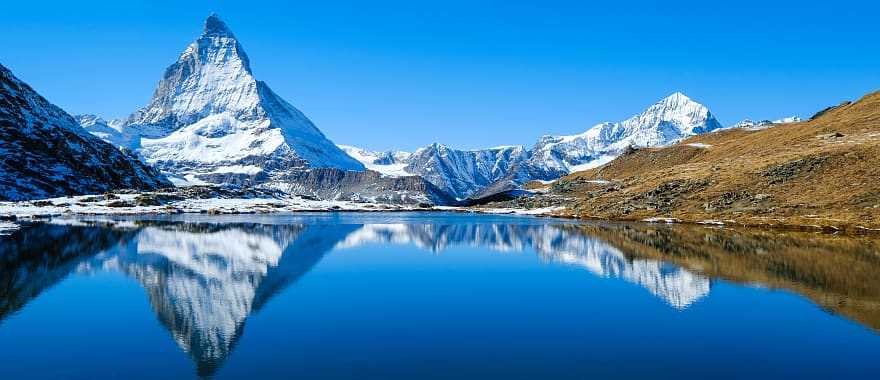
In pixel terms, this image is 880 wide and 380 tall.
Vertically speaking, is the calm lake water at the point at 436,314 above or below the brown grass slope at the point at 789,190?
below

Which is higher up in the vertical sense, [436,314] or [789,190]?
[789,190]

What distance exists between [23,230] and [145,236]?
946 inches

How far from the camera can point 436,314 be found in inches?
1495

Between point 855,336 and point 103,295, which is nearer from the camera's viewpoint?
point 855,336

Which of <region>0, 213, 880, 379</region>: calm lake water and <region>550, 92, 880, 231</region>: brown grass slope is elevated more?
<region>550, 92, 880, 231</region>: brown grass slope

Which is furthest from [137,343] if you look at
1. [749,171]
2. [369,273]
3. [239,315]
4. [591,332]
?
[749,171]

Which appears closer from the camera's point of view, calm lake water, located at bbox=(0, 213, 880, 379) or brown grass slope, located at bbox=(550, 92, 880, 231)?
calm lake water, located at bbox=(0, 213, 880, 379)

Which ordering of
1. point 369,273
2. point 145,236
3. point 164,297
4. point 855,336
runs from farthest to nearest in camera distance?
point 145,236, point 369,273, point 164,297, point 855,336

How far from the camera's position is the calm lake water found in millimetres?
26672

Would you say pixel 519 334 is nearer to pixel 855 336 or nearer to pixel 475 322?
pixel 475 322

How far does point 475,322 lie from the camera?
35.9 m

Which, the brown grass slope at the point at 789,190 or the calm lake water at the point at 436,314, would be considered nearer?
the calm lake water at the point at 436,314

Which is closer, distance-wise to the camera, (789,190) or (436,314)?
(436,314)

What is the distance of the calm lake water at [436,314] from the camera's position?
1050 inches
